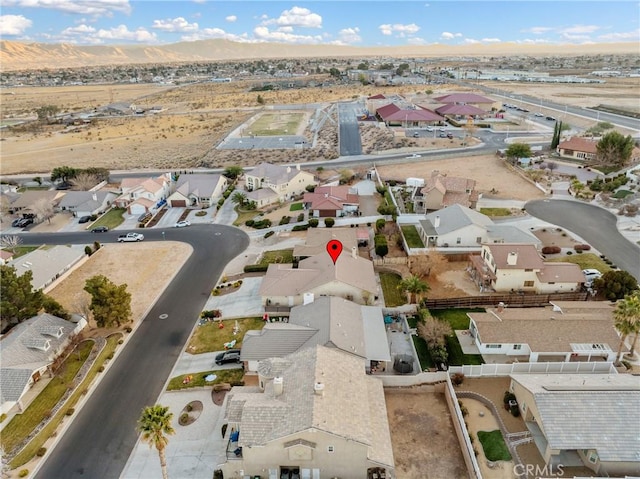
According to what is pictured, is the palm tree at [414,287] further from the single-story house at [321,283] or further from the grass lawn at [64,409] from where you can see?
the grass lawn at [64,409]

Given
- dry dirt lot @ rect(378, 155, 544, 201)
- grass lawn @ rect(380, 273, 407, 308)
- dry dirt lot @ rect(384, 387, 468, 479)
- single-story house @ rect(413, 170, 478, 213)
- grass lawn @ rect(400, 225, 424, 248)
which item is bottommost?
dry dirt lot @ rect(384, 387, 468, 479)

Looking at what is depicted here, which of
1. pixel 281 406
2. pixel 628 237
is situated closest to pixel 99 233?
pixel 281 406

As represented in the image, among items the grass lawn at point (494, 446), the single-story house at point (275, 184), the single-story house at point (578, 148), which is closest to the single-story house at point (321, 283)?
the grass lawn at point (494, 446)

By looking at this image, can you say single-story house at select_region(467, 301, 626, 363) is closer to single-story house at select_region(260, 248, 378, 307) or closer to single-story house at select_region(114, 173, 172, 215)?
single-story house at select_region(260, 248, 378, 307)

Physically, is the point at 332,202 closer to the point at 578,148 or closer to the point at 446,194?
the point at 446,194

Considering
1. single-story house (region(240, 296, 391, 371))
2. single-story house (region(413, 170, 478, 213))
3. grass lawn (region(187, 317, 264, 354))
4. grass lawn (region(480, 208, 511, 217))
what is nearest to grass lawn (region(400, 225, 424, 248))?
single-story house (region(413, 170, 478, 213))
